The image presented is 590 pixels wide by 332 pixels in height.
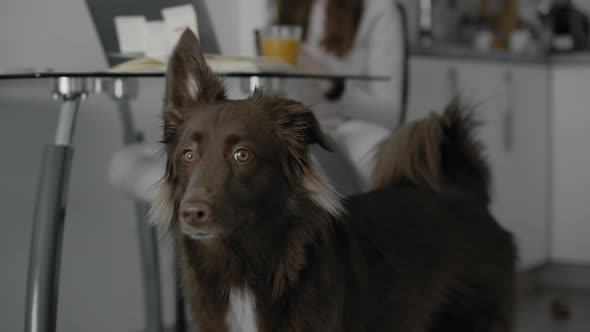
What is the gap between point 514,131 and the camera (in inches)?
175

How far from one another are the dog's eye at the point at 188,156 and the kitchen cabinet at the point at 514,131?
2.51 metres

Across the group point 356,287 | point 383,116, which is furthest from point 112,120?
point 356,287

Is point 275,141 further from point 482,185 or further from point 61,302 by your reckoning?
point 61,302

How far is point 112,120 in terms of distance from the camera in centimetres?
301

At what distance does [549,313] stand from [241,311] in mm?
2703

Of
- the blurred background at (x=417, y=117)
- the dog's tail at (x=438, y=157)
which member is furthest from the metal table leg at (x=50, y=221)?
the dog's tail at (x=438, y=157)

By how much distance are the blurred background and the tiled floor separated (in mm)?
11

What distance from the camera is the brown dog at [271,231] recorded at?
153cm

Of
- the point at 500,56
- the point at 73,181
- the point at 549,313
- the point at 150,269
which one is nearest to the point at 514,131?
the point at 500,56

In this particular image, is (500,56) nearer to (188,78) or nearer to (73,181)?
(73,181)

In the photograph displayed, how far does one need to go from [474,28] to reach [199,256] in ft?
12.3

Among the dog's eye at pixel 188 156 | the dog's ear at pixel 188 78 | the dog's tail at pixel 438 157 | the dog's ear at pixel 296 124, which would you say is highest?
the dog's ear at pixel 188 78

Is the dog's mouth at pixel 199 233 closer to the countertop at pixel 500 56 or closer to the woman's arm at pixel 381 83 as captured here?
the woman's arm at pixel 381 83

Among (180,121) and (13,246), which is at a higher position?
(180,121)
